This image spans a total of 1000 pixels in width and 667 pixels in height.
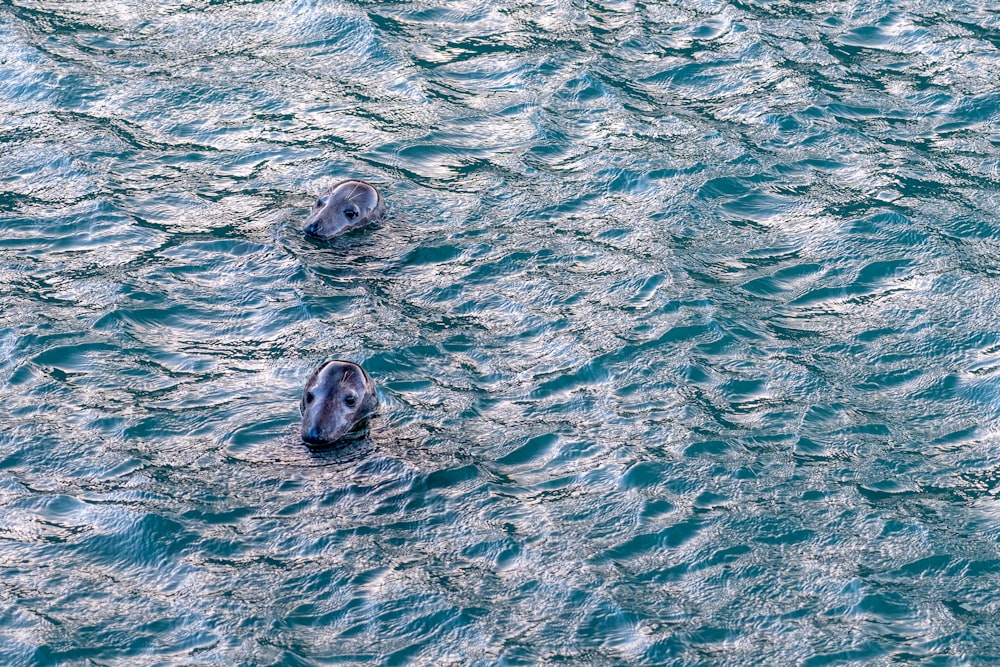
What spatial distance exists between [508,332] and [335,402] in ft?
7.00

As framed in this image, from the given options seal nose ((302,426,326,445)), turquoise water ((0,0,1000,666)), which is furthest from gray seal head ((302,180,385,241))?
seal nose ((302,426,326,445))

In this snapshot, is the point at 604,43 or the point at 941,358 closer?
the point at 941,358

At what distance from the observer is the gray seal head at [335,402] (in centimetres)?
1023

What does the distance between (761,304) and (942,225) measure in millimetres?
2617

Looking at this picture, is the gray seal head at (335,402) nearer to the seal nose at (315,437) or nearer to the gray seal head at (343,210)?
the seal nose at (315,437)

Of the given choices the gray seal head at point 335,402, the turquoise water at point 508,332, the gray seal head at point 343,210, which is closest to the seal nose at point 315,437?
the gray seal head at point 335,402

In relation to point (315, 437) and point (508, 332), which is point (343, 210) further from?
point (315, 437)

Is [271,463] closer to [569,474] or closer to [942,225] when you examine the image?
[569,474]

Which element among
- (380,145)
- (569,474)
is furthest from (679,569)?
(380,145)

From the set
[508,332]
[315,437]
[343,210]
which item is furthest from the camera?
[343,210]

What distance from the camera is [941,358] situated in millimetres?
11531

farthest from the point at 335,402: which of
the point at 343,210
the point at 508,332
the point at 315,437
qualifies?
the point at 343,210

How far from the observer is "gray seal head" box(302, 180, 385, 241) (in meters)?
13.2

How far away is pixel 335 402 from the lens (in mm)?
10320
